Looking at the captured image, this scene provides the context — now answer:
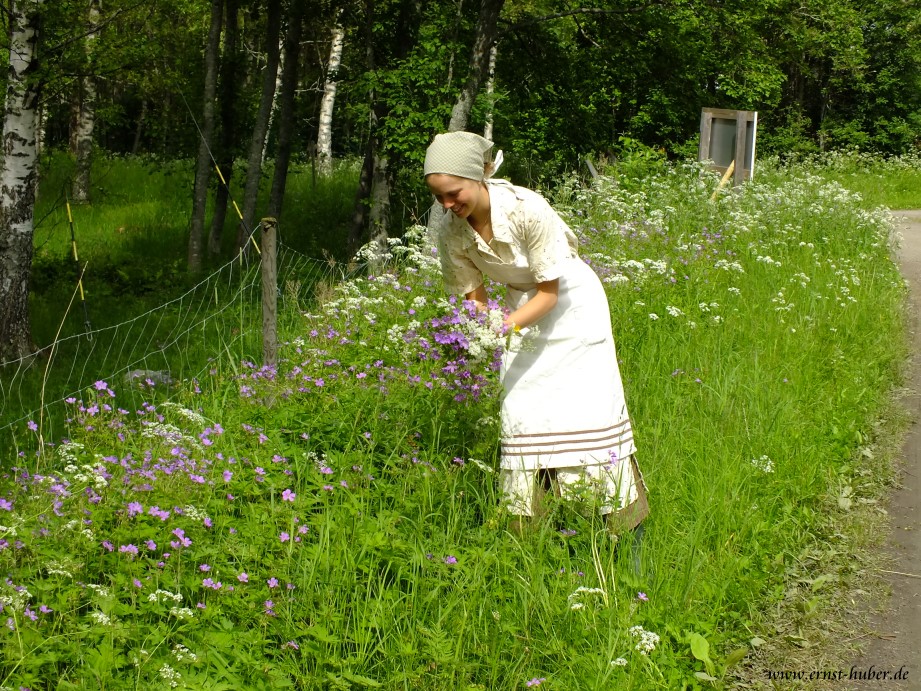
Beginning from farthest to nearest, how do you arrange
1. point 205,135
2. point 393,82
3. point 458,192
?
point 205,135 < point 393,82 < point 458,192

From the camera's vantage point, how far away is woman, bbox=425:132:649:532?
380cm

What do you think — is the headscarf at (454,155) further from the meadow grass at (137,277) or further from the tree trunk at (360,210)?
the tree trunk at (360,210)

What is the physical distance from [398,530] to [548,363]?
0.90 meters

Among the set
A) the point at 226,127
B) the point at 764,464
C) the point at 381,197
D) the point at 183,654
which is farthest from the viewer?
the point at 226,127

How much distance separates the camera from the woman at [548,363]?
3.80 m

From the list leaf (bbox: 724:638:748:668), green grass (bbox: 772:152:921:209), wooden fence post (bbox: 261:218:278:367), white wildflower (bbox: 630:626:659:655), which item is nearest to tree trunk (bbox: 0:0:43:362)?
wooden fence post (bbox: 261:218:278:367)

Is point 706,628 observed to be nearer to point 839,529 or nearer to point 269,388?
point 839,529

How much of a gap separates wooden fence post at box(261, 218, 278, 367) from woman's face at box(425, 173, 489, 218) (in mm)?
1710

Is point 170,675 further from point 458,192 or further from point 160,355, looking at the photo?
point 160,355

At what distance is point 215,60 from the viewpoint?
14562 millimetres

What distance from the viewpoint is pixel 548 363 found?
394cm

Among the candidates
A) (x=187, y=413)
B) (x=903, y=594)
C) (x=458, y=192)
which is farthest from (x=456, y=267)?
(x=903, y=594)

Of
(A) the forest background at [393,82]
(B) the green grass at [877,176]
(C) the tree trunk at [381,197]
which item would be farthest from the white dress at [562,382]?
(B) the green grass at [877,176]

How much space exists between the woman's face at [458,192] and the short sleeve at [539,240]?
0.17m
